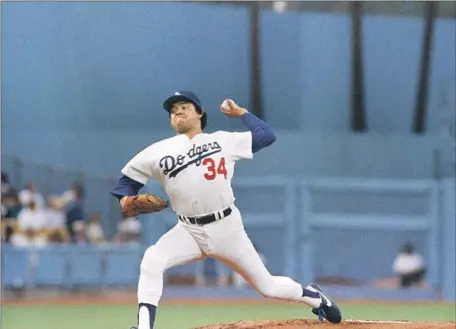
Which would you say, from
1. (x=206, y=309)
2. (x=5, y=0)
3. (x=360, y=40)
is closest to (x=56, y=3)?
(x=5, y=0)

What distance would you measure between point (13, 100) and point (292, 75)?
3.63m

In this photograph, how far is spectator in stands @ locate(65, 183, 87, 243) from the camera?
39.2 ft

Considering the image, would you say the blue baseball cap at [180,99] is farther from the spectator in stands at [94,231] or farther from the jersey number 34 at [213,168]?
the spectator in stands at [94,231]

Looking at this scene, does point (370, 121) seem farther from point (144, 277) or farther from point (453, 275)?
point (144, 277)

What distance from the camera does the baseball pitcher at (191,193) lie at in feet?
15.5

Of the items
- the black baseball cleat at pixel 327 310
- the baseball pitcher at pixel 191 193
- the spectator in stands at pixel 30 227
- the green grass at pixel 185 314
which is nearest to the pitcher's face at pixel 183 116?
the baseball pitcher at pixel 191 193

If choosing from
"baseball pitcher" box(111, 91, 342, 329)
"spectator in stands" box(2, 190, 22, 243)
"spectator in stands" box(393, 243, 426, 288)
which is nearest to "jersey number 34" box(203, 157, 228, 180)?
"baseball pitcher" box(111, 91, 342, 329)

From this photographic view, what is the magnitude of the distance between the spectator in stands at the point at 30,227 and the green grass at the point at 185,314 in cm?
99

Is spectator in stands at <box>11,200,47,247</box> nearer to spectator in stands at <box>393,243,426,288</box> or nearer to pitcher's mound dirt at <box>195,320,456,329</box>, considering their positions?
spectator in stands at <box>393,243,426,288</box>

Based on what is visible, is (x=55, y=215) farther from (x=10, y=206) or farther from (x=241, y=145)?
(x=241, y=145)

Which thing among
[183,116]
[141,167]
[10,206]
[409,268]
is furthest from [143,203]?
[409,268]

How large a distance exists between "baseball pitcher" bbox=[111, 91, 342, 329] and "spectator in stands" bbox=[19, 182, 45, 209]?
737 cm

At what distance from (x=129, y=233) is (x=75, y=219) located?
27.1 inches

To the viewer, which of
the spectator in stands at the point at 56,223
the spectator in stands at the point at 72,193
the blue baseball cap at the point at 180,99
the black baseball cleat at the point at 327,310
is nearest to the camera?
the blue baseball cap at the point at 180,99
